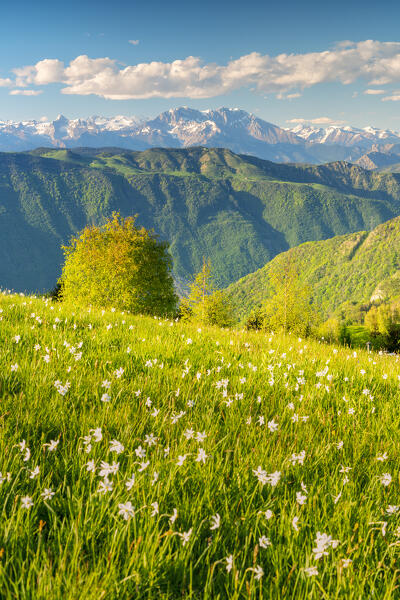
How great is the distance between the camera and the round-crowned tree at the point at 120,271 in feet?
144

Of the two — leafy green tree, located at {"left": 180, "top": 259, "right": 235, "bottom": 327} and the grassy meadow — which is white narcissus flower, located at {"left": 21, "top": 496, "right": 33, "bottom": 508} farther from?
leafy green tree, located at {"left": 180, "top": 259, "right": 235, "bottom": 327}

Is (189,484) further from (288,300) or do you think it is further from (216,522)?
(288,300)

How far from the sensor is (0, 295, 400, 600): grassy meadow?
1598 mm

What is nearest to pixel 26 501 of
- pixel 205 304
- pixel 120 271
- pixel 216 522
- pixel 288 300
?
pixel 216 522

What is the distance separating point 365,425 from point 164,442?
6.85 feet

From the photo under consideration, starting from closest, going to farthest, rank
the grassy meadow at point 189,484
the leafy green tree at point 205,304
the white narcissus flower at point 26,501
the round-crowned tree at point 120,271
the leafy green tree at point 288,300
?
the grassy meadow at point 189,484 < the white narcissus flower at point 26,501 < the round-crowned tree at point 120,271 < the leafy green tree at point 288,300 < the leafy green tree at point 205,304

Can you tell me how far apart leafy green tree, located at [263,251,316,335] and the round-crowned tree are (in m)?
20.8

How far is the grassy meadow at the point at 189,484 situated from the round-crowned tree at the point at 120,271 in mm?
37506

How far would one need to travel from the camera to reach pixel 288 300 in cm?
6194

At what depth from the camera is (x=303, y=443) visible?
9.54ft

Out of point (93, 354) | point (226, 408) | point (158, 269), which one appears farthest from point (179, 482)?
point (158, 269)

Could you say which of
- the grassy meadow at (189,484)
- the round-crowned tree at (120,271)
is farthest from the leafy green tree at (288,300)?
the grassy meadow at (189,484)

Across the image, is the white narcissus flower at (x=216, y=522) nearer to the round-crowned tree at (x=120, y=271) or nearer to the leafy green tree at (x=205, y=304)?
the round-crowned tree at (x=120, y=271)

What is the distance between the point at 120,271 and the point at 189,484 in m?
43.4
